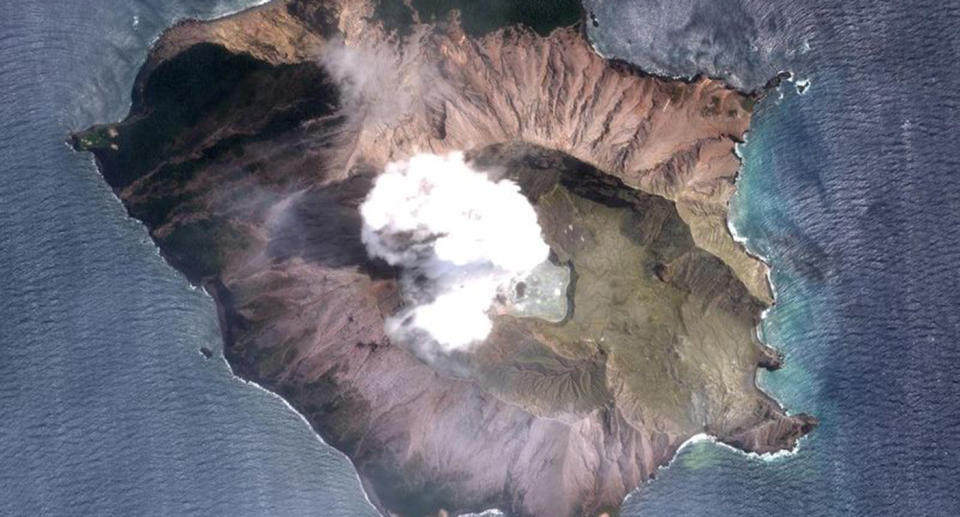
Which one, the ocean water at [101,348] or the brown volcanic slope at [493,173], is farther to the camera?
the ocean water at [101,348]

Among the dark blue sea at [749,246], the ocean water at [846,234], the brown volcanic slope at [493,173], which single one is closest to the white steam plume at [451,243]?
the brown volcanic slope at [493,173]

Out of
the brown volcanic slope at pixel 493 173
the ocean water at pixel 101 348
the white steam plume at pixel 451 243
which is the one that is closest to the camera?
the brown volcanic slope at pixel 493 173

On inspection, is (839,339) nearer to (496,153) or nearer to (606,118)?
(606,118)

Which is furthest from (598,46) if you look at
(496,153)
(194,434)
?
(194,434)

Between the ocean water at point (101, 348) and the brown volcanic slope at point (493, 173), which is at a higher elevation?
the brown volcanic slope at point (493, 173)

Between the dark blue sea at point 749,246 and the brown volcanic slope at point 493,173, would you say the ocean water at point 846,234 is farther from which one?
the brown volcanic slope at point 493,173

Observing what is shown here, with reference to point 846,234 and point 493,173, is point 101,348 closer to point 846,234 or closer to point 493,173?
point 493,173

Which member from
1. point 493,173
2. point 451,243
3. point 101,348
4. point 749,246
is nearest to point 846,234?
point 749,246
